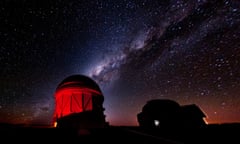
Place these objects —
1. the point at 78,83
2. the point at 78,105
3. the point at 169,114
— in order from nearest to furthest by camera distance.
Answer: the point at 78,105
the point at 78,83
the point at 169,114

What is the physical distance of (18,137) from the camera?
18.5 feet

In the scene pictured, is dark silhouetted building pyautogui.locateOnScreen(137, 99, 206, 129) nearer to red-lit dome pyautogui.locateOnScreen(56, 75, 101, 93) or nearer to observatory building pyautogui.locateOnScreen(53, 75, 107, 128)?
observatory building pyautogui.locateOnScreen(53, 75, 107, 128)

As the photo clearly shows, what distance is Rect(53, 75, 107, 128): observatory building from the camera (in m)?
Answer: 13.4

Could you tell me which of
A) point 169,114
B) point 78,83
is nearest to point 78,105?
point 78,83

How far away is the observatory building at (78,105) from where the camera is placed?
13.4 metres

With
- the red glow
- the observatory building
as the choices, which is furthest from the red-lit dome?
the red glow

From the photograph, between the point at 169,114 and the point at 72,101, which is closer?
the point at 72,101

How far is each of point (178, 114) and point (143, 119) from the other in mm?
5872

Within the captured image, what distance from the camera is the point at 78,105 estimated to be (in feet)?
45.7

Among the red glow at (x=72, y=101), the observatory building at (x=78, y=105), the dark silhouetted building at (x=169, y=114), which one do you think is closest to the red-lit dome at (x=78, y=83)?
the observatory building at (x=78, y=105)

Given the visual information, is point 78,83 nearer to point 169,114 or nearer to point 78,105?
point 78,105

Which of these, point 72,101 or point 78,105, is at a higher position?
point 72,101

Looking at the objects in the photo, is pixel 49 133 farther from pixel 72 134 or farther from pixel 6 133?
pixel 6 133

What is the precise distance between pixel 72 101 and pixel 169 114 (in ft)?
49.5
